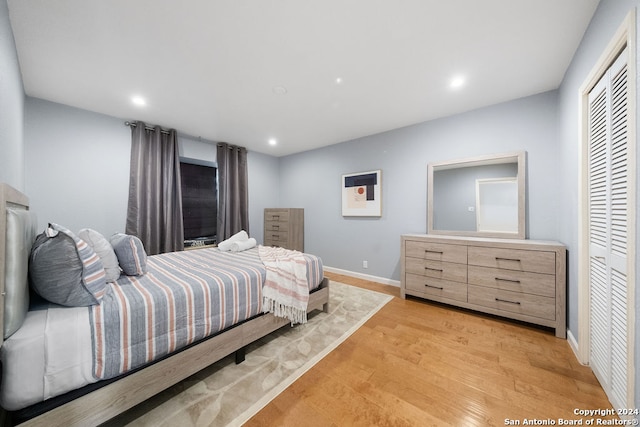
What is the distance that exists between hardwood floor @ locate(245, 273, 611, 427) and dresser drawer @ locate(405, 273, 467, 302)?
411 mm

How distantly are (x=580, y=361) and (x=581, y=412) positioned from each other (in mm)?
633

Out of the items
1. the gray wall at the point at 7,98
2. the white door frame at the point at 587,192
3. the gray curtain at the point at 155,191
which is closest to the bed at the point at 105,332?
the gray wall at the point at 7,98

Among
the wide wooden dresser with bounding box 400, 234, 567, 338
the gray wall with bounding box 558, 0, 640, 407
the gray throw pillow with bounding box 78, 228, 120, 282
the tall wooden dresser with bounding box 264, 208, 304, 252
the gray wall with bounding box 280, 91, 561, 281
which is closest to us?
the gray wall with bounding box 558, 0, 640, 407

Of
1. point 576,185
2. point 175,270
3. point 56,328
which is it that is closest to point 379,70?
point 576,185

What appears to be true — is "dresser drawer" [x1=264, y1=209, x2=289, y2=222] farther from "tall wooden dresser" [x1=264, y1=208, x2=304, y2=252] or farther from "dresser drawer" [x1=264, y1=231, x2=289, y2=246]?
"dresser drawer" [x1=264, y1=231, x2=289, y2=246]

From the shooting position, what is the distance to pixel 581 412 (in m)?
1.28

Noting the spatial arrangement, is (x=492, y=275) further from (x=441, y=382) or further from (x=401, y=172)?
(x=401, y=172)

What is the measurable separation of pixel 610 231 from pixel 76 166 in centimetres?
504

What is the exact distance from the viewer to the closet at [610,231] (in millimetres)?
1189

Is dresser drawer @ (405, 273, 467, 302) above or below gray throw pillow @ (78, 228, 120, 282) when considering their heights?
below

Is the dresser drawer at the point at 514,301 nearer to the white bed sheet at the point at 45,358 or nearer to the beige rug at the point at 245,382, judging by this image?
the beige rug at the point at 245,382

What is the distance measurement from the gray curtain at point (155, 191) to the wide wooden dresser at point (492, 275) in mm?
3446

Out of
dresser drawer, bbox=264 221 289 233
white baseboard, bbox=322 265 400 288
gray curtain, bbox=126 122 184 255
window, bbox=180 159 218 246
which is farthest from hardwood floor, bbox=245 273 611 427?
window, bbox=180 159 218 246

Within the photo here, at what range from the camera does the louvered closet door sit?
3.96 feet
